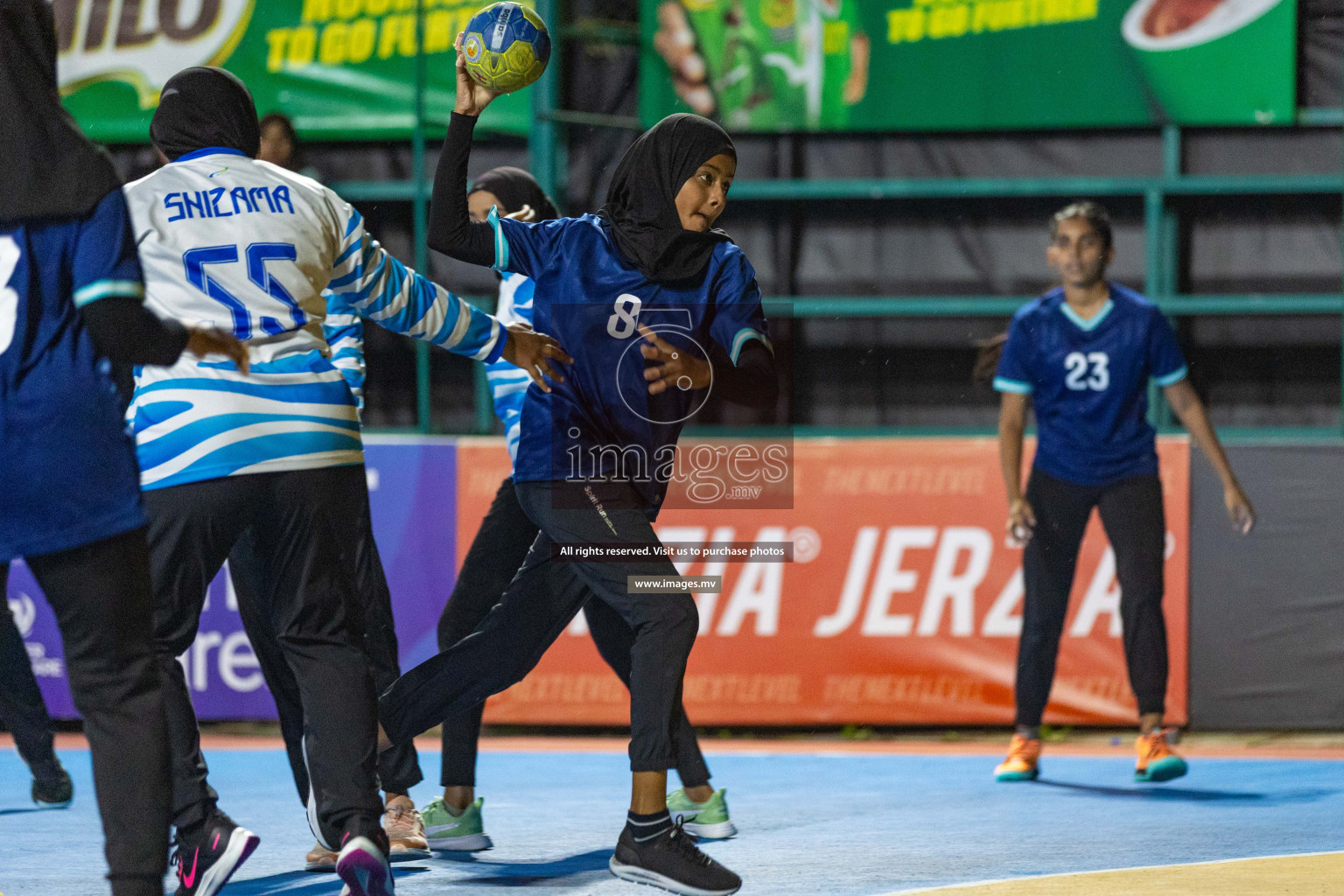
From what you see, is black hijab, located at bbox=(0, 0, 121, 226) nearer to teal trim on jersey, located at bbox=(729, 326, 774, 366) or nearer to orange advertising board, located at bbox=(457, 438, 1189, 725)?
teal trim on jersey, located at bbox=(729, 326, 774, 366)

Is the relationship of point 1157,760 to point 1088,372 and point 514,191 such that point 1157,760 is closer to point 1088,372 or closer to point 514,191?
point 1088,372

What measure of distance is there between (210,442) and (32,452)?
622 millimetres

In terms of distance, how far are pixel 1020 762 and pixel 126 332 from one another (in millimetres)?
4277

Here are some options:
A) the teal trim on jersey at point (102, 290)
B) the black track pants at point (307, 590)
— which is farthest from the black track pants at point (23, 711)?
the teal trim on jersey at point (102, 290)

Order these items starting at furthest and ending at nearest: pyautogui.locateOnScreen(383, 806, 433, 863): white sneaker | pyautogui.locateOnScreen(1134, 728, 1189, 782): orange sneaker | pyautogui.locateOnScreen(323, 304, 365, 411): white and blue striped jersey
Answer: pyautogui.locateOnScreen(1134, 728, 1189, 782): orange sneaker < pyautogui.locateOnScreen(383, 806, 433, 863): white sneaker < pyautogui.locateOnScreen(323, 304, 365, 411): white and blue striped jersey

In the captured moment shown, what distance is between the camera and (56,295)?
332 cm

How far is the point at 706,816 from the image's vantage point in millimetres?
5227

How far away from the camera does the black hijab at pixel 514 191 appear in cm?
539

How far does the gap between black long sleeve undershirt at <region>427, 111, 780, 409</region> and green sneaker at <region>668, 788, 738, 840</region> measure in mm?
1533

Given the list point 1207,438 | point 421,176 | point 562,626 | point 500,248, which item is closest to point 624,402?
point 500,248

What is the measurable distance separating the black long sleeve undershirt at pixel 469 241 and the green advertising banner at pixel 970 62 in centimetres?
444

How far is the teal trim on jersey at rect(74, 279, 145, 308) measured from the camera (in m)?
3.30

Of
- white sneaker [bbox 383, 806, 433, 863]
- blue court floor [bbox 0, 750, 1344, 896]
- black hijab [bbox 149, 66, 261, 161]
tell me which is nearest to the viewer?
black hijab [bbox 149, 66, 261, 161]

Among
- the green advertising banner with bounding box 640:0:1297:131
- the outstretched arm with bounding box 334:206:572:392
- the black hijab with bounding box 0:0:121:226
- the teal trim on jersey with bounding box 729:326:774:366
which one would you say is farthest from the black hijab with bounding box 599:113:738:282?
the green advertising banner with bounding box 640:0:1297:131
